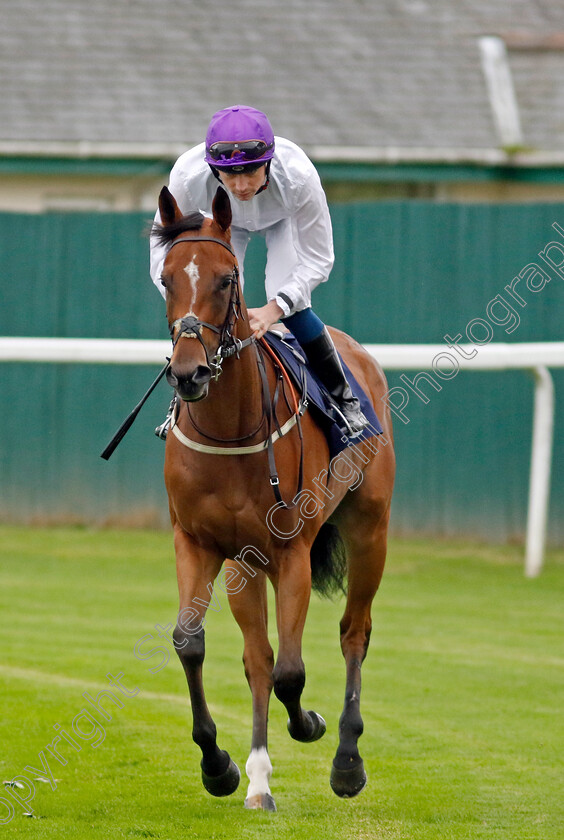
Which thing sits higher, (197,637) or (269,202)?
(269,202)

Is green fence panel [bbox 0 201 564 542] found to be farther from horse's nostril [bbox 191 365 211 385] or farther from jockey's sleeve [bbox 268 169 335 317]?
horse's nostril [bbox 191 365 211 385]

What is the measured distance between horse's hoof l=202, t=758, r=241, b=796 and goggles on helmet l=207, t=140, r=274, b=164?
7.39 ft

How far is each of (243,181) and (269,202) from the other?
0.93 feet

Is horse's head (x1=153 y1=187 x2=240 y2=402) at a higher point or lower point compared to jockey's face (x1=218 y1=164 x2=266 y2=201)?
lower

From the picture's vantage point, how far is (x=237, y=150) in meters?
4.62

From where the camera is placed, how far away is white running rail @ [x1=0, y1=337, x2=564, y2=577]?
9.36 metres

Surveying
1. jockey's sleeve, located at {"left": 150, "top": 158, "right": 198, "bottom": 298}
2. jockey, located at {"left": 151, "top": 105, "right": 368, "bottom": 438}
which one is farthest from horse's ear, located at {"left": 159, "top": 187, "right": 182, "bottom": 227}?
jockey's sleeve, located at {"left": 150, "top": 158, "right": 198, "bottom": 298}

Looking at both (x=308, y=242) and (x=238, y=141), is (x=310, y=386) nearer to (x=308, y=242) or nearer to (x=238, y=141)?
(x=308, y=242)

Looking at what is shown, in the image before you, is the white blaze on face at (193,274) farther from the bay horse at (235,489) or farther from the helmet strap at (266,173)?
the helmet strap at (266,173)

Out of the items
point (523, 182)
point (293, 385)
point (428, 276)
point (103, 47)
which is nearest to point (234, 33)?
point (103, 47)

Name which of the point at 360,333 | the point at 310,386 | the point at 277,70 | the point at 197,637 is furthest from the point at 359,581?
the point at 277,70

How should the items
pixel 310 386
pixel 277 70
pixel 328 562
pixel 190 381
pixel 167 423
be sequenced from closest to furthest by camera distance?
pixel 190 381
pixel 167 423
pixel 310 386
pixel 328 562
pixel 277 70

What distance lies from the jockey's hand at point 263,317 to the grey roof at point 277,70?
785 cm

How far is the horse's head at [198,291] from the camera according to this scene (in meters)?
4.09
